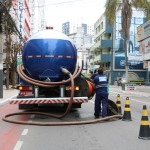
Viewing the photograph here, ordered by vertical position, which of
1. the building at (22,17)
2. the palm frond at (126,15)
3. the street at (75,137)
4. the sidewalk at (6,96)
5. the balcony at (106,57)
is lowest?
the sidewalk at (6,96)

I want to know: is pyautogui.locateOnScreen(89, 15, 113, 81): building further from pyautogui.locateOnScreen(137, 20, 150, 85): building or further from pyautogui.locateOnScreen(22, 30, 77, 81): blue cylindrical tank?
pyautogui.locateOnScreen(22, 30, 77, 81): blue cylindrical tank

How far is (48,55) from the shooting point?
33.7ft

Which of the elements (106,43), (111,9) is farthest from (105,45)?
(111,9)

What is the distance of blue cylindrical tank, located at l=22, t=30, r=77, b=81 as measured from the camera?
10.3 m

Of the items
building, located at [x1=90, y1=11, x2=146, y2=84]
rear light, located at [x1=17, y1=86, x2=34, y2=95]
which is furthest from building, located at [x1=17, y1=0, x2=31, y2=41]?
rear light, located at [x1=17, y1=86, x2=34, y2=95]

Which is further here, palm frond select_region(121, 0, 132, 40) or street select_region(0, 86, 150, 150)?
palm frond select_region(121, 0, 132, 40)

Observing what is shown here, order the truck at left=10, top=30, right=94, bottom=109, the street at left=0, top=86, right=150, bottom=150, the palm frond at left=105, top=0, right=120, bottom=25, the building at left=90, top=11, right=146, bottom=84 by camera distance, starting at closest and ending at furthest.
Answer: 1. the street at left=0, top=86, right=150, bottom=150
2. the truck at left=10, top=30, right=94, bottom=109
3. the palm frond at left=105, top=0, right=120, bottom=25
4. the building at left=90, top=11, right=146, bottom=84

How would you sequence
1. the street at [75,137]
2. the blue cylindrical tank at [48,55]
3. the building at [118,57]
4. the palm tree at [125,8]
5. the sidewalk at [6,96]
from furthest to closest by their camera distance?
1. the building at [118,57]
2. the palm tree at [125,8]
3. the sidewalk at [6,96]
4. the blue cylindrical tank at [48,55]
5. the street at [75,137]

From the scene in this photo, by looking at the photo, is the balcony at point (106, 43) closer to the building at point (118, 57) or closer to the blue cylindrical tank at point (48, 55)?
the building at point (118, 57)

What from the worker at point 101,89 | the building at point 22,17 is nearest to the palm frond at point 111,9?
the building at point 22,17

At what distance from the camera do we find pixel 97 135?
7230 millimetres

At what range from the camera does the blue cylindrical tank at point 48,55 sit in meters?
10.3

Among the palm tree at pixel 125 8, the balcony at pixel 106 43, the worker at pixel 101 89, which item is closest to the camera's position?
the worker at pixel 101 89

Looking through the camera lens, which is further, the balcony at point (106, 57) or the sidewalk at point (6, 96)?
the balcony at point (106, 57)
